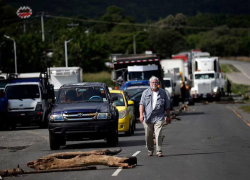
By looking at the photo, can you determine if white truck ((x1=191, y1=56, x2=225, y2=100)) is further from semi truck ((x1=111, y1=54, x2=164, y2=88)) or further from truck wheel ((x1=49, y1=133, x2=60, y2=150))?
truck wheel ((x1=49, y1=133, x2=60, y2=150))

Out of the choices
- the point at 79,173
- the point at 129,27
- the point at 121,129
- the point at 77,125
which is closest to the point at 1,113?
the point at 121,129

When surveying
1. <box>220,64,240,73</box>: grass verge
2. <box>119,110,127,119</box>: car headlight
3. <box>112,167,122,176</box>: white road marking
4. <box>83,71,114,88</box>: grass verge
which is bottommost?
<box>112,167,122,176</box>: white road marking

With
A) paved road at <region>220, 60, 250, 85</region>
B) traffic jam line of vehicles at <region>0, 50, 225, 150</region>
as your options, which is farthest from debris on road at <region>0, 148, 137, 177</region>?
paved road at <region>220, 60, 250, 85</region>

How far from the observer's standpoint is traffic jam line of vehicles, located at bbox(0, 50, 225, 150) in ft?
54.9

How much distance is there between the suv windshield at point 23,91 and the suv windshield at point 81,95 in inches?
417

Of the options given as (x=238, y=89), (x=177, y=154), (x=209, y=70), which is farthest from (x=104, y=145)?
(x=238, y=89)

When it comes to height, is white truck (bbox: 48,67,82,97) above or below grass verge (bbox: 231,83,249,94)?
above

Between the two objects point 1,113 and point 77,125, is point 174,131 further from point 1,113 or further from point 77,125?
point 1,113

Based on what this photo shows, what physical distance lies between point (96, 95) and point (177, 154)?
13.2 feet

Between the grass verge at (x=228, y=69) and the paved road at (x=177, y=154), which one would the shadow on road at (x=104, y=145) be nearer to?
the paved road at (x=177, y=154)

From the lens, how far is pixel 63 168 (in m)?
12.5

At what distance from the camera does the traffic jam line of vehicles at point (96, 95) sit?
16.7 metres

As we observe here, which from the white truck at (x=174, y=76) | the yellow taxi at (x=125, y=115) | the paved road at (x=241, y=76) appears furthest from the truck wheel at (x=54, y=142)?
the paved road at (x=241, y=76)

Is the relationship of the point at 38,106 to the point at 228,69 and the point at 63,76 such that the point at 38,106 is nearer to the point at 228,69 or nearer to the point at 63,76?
the point at 63,76
